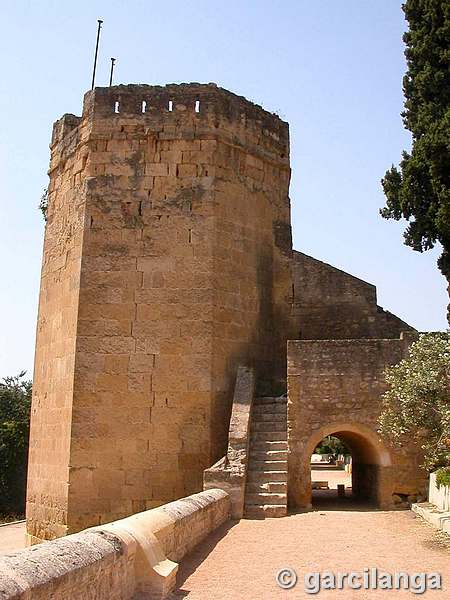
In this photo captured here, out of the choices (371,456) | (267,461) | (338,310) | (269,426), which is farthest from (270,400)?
(338,310)

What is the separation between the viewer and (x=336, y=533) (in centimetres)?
937

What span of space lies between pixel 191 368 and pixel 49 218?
5.47 m

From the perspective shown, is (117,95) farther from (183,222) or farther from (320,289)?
(320,289)

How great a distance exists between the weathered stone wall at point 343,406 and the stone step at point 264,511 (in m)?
1.00

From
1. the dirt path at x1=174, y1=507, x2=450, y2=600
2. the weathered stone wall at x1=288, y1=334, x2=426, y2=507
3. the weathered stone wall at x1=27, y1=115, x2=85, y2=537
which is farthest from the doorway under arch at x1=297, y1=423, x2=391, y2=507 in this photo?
the weathered stone wall at x1=27, y1=115, x2=85, y2=537

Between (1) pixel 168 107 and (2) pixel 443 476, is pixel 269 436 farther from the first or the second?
(1) pixel 168 107

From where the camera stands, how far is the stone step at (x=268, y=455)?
39.0 ft

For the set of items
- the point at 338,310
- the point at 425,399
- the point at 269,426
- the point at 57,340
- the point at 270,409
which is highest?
the point at 338,310

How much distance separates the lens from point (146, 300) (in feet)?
42.8

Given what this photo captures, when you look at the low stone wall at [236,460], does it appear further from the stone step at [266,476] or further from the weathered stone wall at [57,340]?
the weathered stone wall at [57,340]

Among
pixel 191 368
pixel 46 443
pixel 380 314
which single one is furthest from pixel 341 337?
pixel 46 443

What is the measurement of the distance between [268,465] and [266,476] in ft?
0.99

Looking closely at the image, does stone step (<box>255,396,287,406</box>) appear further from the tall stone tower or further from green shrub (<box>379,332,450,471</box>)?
green shrub (<box>379,332,450,471</box>)

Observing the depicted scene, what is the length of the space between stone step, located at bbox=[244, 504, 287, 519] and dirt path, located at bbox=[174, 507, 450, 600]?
0.20 m
